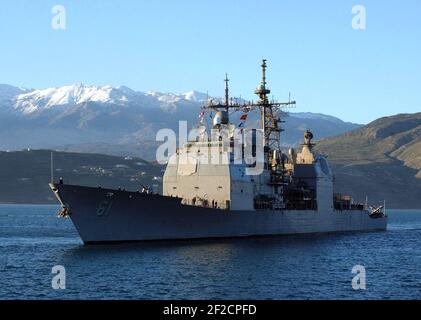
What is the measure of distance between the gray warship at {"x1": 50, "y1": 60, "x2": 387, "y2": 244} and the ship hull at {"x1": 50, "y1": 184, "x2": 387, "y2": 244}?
2.5 inches

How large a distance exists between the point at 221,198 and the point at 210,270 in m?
14.6

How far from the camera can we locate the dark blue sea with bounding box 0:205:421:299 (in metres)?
34.3

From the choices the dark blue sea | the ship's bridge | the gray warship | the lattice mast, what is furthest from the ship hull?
the lattice mast

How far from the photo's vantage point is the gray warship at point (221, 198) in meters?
48.0

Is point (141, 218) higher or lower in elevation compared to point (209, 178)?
lower

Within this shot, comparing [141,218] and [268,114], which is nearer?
[141,218]

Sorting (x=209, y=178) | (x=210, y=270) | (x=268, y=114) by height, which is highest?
(x=268, y=114)

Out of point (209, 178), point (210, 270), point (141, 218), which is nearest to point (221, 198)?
point (209, 178)

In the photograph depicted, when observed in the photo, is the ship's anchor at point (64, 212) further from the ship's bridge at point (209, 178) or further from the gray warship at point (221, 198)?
the ship's bridge at point (209, 178)

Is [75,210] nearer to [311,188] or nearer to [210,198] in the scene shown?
[210,198]

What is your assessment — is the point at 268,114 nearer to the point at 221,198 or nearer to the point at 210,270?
the point at 221,198

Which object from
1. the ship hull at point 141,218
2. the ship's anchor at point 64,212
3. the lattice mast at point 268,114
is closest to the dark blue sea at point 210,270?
the ship hull at point 141,218

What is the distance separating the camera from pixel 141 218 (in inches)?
1933
